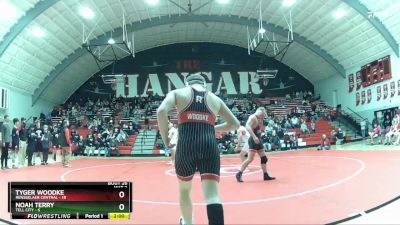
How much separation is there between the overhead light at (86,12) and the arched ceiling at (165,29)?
0.81 feet

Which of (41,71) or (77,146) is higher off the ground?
(41,71)

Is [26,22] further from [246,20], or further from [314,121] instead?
[314,121]

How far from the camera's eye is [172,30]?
95.4 feet

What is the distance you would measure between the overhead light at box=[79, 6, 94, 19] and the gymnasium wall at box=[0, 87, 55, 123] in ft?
24.0

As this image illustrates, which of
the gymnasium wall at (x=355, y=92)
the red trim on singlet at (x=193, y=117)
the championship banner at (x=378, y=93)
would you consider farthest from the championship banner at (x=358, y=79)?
the red trim on singlet at (x=193, y=117)

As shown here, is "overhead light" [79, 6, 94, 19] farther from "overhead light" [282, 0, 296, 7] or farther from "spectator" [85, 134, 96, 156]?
"overhead light" [282, 0, 296, 7]

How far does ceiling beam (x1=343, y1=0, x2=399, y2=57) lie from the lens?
65.1 feet

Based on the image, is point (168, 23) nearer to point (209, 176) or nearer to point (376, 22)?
point (376, 22)

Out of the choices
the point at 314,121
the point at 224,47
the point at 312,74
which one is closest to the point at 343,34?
the point at 314,121

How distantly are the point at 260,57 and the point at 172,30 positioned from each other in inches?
361

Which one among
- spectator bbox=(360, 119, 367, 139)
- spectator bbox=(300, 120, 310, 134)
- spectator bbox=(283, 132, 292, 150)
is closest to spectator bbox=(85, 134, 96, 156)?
spectator bbox=(283, 132, 292, 150)

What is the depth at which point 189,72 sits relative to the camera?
33.1 m

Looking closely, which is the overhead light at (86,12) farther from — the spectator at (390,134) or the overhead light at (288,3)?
the spectator at (390,134)
